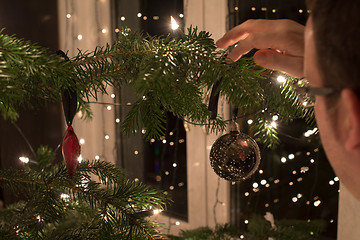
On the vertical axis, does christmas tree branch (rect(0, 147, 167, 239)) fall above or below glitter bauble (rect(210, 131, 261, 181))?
below

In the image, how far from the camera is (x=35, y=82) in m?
0.62

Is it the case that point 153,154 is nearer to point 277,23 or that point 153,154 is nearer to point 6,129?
point 6,129

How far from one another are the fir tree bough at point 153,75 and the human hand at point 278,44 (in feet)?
0.12

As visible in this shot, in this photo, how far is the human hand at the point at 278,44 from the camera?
0.59 meters

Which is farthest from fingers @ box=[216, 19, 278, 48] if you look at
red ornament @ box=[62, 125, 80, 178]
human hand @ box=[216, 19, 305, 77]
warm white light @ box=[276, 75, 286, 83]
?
red ornament @ box=[62, 125, 80, 178]

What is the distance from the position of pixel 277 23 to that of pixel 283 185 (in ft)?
2.69

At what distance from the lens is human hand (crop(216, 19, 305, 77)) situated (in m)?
0.59

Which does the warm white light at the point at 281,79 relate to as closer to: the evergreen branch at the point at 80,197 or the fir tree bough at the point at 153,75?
the fir tree bough at the point at 153,75

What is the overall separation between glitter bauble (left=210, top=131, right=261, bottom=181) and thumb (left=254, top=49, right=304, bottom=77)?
6.5 inches

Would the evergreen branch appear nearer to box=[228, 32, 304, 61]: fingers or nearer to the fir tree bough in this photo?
the fir tree bough

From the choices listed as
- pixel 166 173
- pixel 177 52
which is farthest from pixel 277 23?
pixel 166 173

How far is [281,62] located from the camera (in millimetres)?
602

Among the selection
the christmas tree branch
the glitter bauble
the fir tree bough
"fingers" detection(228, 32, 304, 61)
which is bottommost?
the christmas tree branch

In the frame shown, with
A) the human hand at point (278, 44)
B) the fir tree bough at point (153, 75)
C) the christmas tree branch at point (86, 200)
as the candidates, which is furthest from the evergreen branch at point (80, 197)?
the human hand at point (278, 44)
